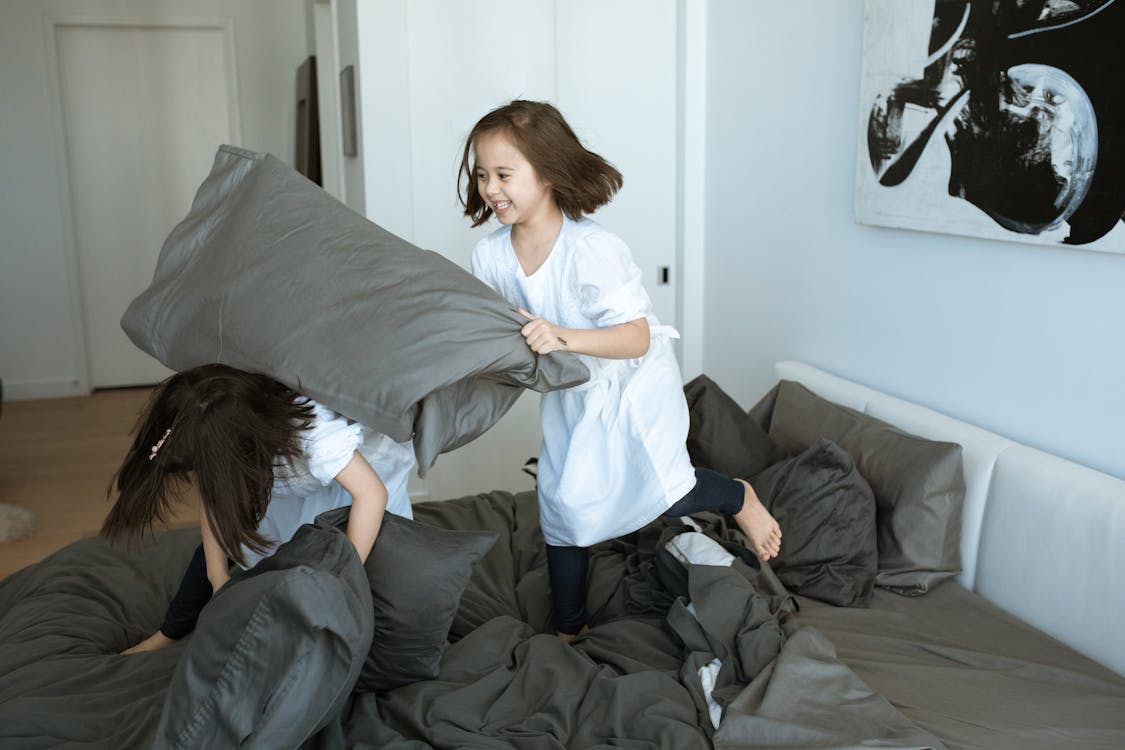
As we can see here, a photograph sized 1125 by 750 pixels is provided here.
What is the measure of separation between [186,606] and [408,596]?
558 millimetres

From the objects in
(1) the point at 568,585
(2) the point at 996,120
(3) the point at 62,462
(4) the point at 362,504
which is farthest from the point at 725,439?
(3) the point at 62,462

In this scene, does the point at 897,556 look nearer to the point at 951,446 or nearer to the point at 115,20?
the point at 951,446

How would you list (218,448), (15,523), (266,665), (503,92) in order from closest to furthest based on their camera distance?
(266,665) < (218,448) < (503,92) < (15,523)

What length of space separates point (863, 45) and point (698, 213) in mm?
1084

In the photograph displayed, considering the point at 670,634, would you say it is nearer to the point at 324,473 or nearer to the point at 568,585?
the point at 568,585

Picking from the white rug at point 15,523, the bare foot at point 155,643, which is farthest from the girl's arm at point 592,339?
the white rug at point 15,523

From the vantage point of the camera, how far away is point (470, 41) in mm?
3574

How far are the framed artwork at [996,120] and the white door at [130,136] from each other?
4.34m

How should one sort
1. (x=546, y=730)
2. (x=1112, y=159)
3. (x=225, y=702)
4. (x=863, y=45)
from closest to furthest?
(x=225, y=702) < (x=546, y=730) < (x=1112, y=159) < (x=863, y=45)

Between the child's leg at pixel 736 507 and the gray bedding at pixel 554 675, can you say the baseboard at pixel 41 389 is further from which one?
the child's leg at pixel 736 507

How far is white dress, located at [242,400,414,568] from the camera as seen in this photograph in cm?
182

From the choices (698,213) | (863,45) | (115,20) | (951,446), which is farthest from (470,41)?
(115,20)

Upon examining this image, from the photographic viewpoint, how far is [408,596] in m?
1.84

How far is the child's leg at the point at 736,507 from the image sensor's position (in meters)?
2.21
